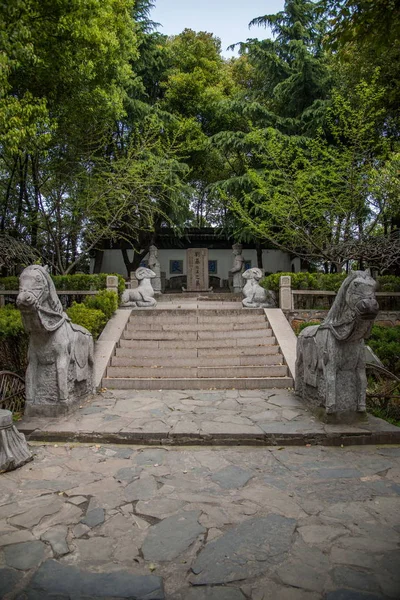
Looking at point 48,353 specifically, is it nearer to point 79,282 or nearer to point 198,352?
point 198,352

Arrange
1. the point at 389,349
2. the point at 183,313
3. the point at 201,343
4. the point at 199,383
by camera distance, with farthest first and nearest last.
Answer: the point at 183,313 → the point at 201,343 → the point at 389,349 → the point at 199,383

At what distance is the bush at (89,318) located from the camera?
7.60 metres

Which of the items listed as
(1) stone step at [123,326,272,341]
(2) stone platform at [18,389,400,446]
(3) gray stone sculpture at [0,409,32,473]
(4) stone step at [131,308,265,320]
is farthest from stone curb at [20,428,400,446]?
(4) stone step at [131,308,265,320]

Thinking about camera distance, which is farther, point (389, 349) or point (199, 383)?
point (389, 349)

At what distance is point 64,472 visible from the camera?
3.63 m

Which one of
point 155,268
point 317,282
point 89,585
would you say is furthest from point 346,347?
point 155,268

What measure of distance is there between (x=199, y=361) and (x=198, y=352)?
0.31 metres

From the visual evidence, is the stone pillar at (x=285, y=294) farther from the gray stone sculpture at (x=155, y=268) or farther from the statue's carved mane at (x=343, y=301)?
the gray stone sculpture at (x=155, y=268)

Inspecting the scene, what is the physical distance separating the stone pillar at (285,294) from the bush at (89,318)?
4.30m

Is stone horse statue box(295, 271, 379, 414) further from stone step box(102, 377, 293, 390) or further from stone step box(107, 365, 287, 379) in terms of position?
stone step box(107, 365, 287, 379)

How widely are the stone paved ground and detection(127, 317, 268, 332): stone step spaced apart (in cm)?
481

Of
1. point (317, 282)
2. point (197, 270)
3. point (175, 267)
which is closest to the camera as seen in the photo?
point (317, 282)

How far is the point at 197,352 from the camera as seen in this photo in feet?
25.6

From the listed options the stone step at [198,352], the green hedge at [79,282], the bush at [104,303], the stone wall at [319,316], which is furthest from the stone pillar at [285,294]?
the green hedge at [79,282]
